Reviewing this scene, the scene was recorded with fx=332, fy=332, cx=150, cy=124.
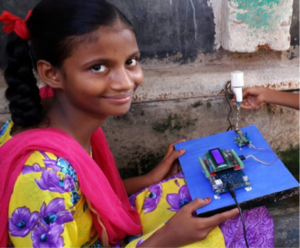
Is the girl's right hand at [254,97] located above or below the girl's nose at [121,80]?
below

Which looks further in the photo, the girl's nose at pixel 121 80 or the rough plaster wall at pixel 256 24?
the rough plaster wall at pixel 256 24

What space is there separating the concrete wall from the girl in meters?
0.55

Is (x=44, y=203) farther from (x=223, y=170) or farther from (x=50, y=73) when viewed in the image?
(x=223, y=170)

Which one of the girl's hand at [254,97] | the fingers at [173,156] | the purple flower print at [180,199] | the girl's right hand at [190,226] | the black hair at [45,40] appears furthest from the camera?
the girl's hand at [254,97]

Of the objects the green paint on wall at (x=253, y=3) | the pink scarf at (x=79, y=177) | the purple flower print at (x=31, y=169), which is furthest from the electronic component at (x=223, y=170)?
the green paint on wall at (x=253, y=3)

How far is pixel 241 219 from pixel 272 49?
0.82 metres

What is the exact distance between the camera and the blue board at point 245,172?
3.39 ft

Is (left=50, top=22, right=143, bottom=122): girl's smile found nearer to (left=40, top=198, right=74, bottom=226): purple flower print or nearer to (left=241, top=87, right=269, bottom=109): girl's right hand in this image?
(left=40, top=198, right=74, bottom=226): purple flower print

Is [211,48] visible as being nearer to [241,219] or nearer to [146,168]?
[146,168]

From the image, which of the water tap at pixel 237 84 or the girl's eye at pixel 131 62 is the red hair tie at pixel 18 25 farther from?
the water tap at pixel 237 84

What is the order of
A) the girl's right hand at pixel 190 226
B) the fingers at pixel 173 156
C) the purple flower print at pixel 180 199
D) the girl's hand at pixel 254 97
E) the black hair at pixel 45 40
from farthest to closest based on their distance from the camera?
the girl's hand at pixel 254 97
the fingers at pixel 173 156
the purple flower print at pixel 180 199
the girl's right hand at pixel 190 226
the black hair at pixel 45 40

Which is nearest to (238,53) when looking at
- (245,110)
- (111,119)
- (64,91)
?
(245,110)

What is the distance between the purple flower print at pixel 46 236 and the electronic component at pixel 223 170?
1.64 ft

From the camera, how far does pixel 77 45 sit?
32.2 inches
